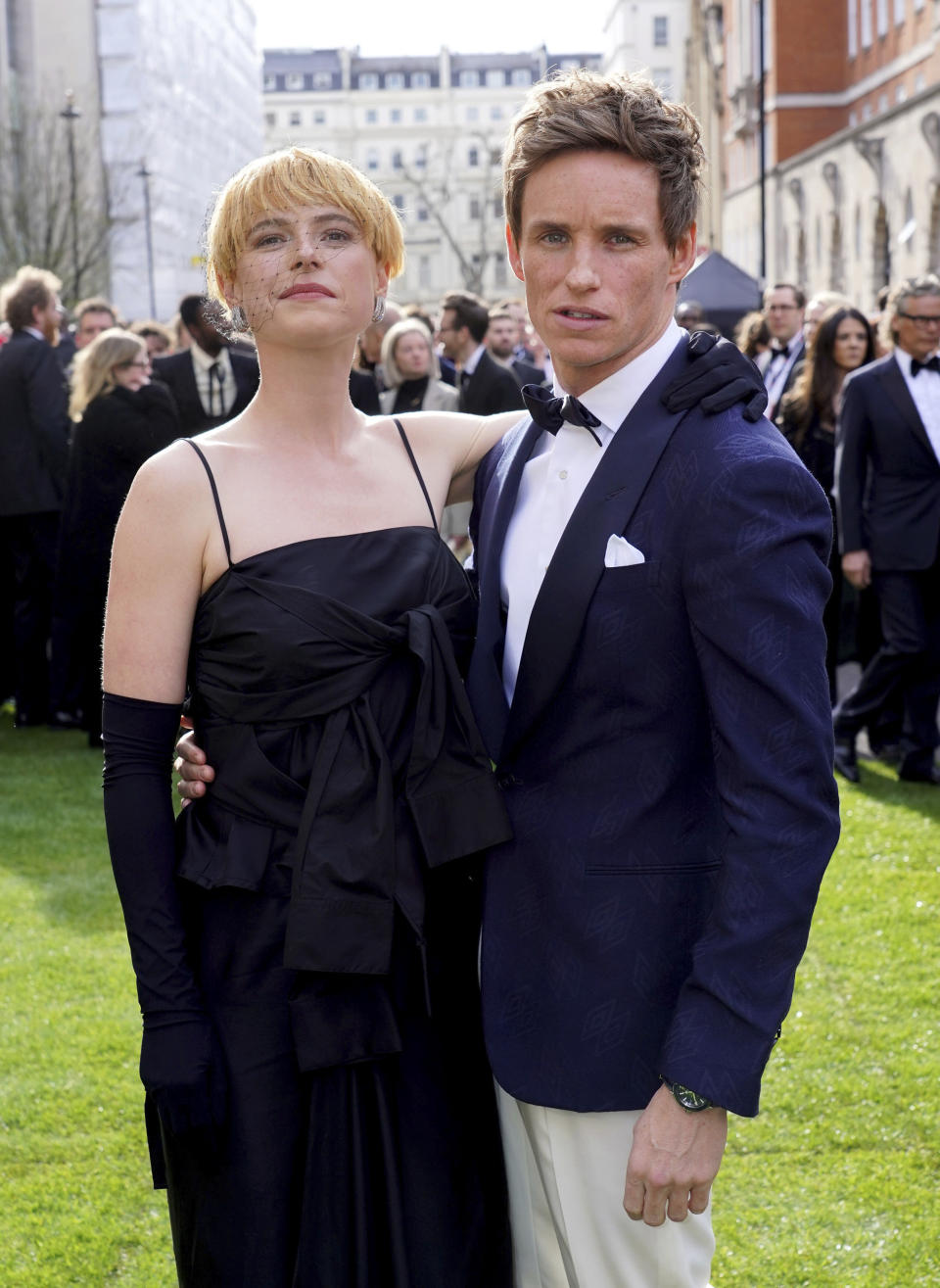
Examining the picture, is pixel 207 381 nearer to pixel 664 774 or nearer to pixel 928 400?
pixel 928 400

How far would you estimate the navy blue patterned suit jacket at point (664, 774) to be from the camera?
2039 mm

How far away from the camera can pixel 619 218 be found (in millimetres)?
2240

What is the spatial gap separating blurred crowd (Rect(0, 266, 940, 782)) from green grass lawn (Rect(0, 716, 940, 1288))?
5.30 feet

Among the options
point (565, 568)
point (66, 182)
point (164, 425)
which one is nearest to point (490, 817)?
point (565, 568)

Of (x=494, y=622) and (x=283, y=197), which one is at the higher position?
(x=283, y=197)

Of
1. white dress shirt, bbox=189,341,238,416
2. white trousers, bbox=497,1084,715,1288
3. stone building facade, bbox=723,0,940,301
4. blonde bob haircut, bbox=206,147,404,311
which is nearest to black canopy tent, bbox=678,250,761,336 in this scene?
stone building facade, bbox=723,0,940,301

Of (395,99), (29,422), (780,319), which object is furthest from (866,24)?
(395,99)

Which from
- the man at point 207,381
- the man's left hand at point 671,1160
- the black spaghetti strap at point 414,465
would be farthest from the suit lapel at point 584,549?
the man at point 207,381

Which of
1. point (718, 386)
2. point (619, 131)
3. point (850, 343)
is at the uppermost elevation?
point (619, 131)

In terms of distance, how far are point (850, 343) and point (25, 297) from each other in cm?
491

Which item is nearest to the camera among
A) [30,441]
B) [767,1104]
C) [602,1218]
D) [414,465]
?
[602,1218]

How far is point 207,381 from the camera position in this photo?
8477 mm

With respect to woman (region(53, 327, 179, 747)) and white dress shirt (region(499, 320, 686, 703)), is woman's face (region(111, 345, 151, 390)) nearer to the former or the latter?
woman (region(53, 327, 179, 747))

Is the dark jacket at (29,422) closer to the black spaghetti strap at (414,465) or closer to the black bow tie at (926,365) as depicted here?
the black bow tie at (926,365)
